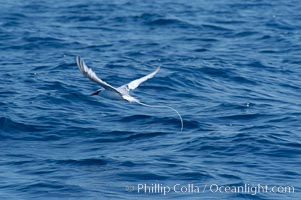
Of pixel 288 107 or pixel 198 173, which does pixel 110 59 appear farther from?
pixel 198 173

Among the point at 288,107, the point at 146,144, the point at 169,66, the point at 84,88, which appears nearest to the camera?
the point at 146,144

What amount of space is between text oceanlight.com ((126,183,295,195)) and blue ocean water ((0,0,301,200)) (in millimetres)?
33

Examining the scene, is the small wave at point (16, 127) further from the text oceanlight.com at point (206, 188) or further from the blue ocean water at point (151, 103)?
the text oceanlight.com at point (206, 188)

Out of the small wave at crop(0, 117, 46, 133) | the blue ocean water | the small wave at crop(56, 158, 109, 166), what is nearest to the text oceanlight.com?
the blue ocean water

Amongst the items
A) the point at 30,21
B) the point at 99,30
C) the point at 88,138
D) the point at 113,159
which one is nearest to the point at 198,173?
the point at 113,159

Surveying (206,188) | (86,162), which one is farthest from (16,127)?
(206,188)

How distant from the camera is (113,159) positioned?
14.5 m

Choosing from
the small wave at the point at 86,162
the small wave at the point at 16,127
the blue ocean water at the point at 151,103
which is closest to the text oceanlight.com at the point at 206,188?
the blue ocean water at the point at 151,103

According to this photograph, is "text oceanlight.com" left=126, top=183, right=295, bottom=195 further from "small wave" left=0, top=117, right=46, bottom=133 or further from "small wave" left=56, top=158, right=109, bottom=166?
"small wave" left=0, top=117, right=46, bottom=133

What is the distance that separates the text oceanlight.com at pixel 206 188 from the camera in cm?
1298

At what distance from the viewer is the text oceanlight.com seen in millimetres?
12980

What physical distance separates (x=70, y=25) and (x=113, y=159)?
48.1ft

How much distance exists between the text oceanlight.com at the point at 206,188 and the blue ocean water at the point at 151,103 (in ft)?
0.11

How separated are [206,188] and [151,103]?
225 inches
